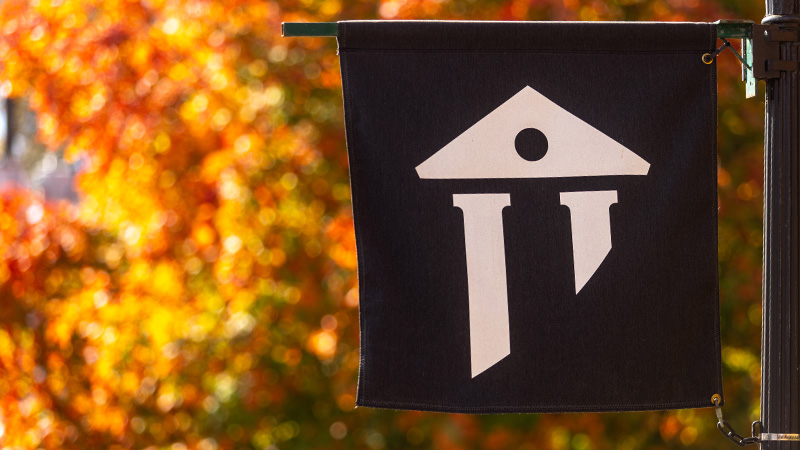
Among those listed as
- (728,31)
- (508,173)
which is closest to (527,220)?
(508,173)

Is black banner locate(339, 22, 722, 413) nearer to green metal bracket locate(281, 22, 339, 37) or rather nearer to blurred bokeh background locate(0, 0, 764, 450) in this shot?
green metal bracket locate(281, 22, 339, 37)

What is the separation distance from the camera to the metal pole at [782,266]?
7.10ft

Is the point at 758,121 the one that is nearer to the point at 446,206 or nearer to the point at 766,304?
the point at 766,304

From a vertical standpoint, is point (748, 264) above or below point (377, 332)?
below

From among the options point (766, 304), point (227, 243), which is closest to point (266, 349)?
point (227, 243)

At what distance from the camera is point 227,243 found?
5484 mm

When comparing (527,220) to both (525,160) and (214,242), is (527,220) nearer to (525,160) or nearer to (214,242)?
(525,160)

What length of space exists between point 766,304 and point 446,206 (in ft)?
3.04

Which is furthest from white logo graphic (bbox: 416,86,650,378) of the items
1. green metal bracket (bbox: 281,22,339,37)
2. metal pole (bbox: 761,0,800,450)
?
green metal bracket (bbox: 281,22,339,37)

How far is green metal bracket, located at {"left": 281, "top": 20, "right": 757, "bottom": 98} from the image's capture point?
2.28m

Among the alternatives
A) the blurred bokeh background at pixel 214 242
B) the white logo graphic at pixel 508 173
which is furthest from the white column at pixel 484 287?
the blurred bokeh background at pixel 214 242

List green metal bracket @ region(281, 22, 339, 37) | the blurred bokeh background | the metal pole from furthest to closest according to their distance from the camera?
the blurred bokeh background < green metal bracket @ region(281, 22, 339, 37) < the metal pole

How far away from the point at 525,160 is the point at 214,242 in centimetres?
386

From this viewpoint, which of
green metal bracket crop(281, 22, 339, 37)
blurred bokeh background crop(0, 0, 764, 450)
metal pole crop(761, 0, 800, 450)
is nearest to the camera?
metal pole crop(761, 0, 800, 450)
